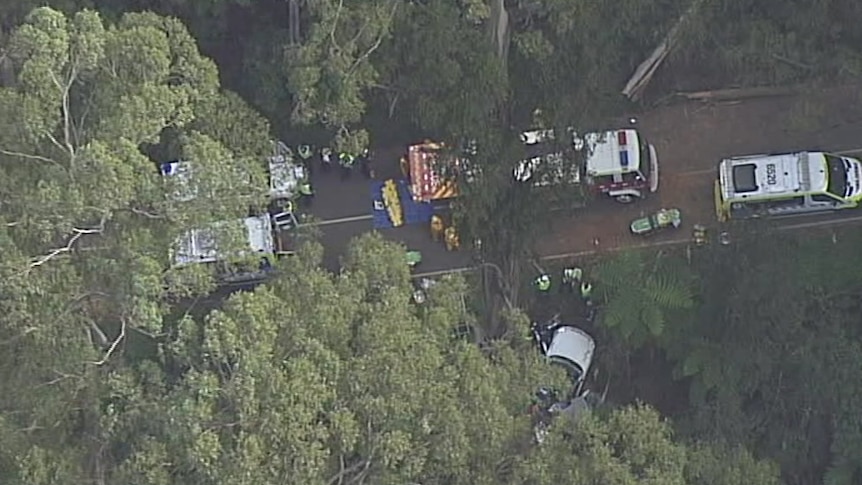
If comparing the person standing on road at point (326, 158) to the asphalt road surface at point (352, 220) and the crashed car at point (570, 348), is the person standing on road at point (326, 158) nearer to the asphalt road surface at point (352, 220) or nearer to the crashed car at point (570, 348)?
the asphalt road surface at point (352, 220)

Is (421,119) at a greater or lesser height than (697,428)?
greater

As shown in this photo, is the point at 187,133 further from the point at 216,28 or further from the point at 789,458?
the point at 789,458

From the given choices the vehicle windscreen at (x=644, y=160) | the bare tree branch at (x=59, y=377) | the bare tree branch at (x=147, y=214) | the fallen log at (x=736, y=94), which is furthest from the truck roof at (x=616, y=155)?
the bare tree branch at (x=59, y=377)

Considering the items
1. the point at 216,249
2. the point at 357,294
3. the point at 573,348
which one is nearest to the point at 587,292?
the point at 573,348

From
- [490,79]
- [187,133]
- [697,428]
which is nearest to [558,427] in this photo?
[697,428]

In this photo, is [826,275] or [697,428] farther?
[826,275]

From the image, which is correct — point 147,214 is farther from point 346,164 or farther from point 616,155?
point 616,155

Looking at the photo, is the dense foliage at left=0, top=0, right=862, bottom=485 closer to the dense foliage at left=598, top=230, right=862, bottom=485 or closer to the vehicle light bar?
the dense foliage at left=598, top=230, right=862, bottom=485

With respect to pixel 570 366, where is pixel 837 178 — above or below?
above
